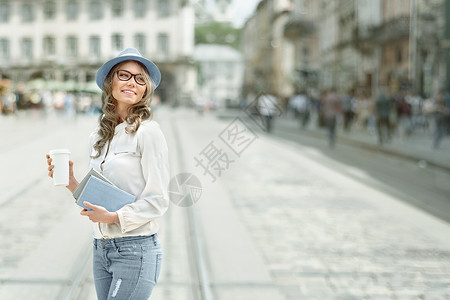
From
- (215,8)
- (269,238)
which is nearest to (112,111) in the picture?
(269,238)

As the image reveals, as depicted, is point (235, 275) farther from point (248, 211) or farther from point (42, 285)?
point (248, 211)

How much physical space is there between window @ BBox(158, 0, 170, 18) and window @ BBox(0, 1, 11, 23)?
16.8 m

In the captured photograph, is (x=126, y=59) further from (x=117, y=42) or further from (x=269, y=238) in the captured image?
(x=117, y=42)

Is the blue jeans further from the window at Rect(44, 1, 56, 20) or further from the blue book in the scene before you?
the window at Rect(44, 1, 56, 20)

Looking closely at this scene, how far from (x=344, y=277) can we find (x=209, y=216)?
318 cm

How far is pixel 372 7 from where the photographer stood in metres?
38.0

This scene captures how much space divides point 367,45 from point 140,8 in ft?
152

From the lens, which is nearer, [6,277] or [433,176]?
[6,277]

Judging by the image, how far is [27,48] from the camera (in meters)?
75.1

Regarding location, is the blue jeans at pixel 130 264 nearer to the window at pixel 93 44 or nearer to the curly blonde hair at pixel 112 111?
the curly blonde hair at pixel 112 111

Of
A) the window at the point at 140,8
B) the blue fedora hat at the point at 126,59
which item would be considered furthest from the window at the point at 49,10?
the blue fedora hat at the point at 126,59

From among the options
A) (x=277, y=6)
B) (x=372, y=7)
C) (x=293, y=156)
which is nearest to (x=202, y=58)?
(x=277, y=6)

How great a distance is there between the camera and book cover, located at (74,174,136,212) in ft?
8.39

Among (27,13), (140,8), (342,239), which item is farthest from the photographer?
(140,8)
